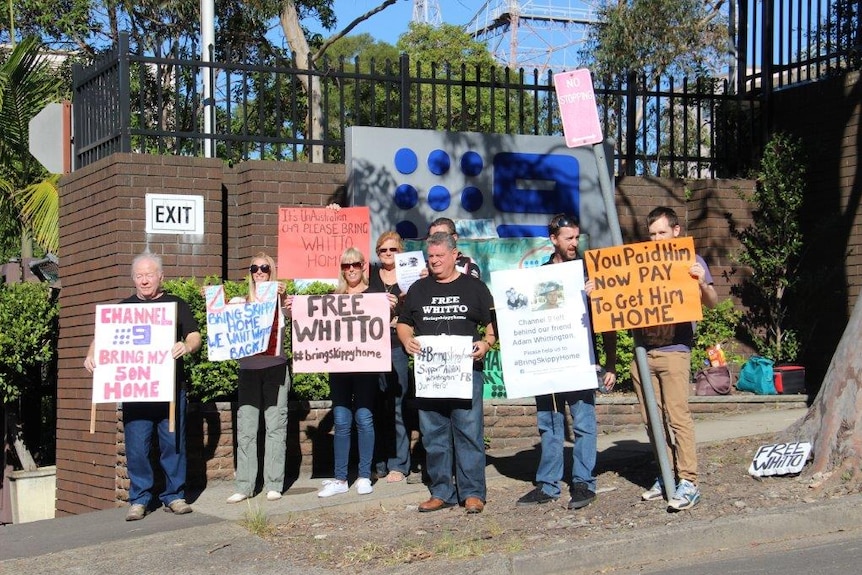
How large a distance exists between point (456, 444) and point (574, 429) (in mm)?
789

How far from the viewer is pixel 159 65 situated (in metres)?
11.3

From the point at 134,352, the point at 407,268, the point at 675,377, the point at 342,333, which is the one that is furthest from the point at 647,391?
the point at 134,352

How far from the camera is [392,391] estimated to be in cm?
973

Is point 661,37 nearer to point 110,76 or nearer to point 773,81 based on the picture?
point 773,81

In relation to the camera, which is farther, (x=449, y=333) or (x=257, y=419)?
(x=257, y=419)

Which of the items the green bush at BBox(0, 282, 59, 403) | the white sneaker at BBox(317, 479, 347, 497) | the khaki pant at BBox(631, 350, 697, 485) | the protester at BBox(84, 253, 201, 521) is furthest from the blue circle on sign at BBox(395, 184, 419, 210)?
the khaki pant at BBox(631, 350, 697, 485)

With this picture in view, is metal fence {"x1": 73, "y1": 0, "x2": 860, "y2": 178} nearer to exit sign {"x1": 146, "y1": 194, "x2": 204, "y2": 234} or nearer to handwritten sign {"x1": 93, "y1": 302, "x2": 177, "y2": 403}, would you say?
exit sign {"x1": 146, "y1": 194, "x2": 204, "y2": 234}

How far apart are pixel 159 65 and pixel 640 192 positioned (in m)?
5.24

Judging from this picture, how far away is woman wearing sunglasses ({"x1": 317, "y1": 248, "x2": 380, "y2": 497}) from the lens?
9023 millimetres

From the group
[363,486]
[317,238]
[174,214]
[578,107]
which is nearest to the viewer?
[578,107]

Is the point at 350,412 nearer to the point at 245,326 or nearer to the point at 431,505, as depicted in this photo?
the point at 245,326

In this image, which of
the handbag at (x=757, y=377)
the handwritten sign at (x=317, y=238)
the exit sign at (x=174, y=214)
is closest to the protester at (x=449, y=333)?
the handwritten sign at (x=317, y=238)

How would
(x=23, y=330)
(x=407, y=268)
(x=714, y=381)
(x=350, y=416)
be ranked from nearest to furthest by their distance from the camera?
1. (x=350, y=416)
2. (x=407, y=268)
3. (x=714, y=381)
4. (x=23, y=330)

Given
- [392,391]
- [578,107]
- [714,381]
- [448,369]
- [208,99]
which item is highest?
[208,99]
